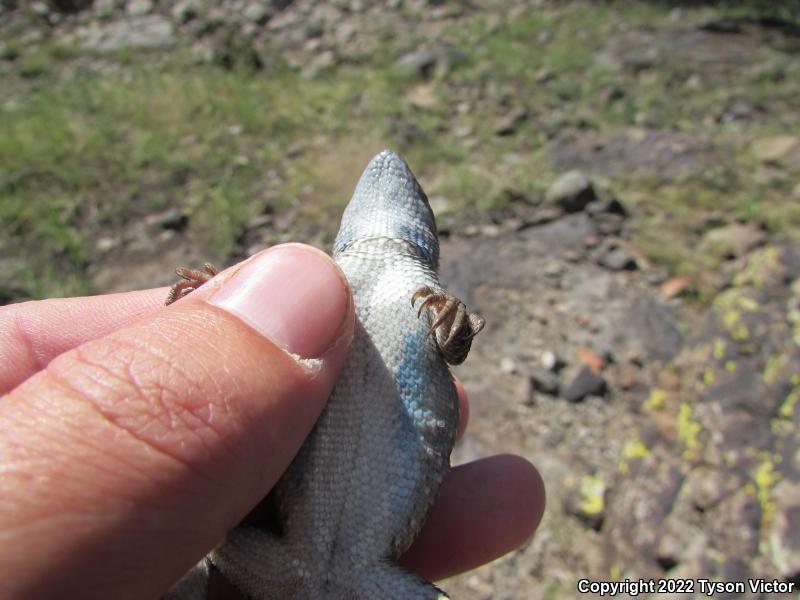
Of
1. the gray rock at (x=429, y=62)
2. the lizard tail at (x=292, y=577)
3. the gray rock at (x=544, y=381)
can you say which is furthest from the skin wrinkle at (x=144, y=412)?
the gray rock at (x=429, y=62)

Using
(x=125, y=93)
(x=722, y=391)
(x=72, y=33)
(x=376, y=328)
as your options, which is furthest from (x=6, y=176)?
(x=722, y=391)

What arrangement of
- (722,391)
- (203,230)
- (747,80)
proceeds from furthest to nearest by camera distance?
1. (747,80)
2. (203,230)
3. (722,391)

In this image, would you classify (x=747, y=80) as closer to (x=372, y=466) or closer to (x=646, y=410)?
(x=646, y=410)

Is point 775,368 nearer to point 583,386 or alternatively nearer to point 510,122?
point 583,386

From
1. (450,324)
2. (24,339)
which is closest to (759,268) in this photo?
(450,324)

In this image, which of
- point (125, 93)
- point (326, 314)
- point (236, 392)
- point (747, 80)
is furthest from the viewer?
point (125, 93)
